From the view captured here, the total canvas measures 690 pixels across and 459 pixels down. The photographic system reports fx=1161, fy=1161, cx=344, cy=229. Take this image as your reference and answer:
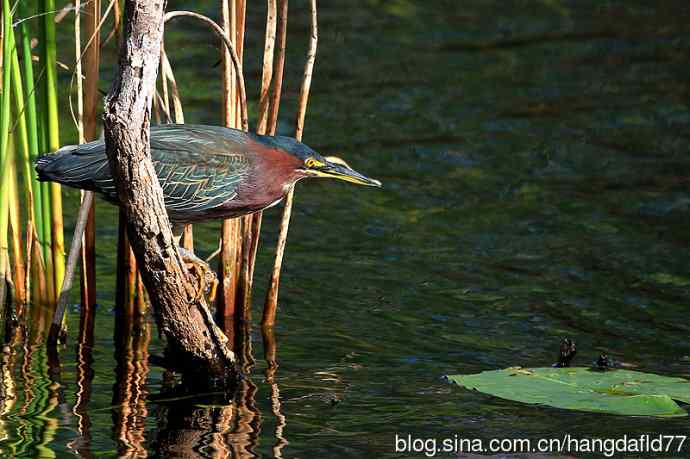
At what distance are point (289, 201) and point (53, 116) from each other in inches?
56.9

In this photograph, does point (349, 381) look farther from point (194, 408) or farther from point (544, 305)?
point (544, 305)

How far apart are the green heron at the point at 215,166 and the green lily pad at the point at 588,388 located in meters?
1.26

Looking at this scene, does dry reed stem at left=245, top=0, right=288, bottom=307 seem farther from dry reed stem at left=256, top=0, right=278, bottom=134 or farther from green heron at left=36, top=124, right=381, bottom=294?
green heron at left=36, top=124, right=381, bottom=294

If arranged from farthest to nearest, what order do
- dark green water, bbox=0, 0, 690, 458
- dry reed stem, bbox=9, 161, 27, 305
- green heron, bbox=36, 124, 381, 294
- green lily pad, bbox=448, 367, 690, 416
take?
1. dry reed stem, bbox=9, 161, 27, 305
2. green heron, bbox=36, 124, 381, 294
3. dark green water, bbox=0, 0, 690, 458
4. green lily pad, bbox=448, 367, 690, 416

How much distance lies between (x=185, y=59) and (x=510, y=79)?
12.0 feet

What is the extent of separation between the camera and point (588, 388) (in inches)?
237

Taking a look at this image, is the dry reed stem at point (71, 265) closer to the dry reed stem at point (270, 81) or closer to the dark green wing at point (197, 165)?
the dark green wing at point (197, 165)

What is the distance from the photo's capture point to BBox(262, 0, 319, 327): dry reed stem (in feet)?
21.5

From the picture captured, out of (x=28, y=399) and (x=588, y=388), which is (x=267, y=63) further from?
(x=588, y=388)

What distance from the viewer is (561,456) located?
542 centimetres

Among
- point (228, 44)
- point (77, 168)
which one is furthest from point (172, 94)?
point (77, 168)

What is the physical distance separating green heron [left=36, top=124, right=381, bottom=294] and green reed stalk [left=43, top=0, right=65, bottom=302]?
0.48 m

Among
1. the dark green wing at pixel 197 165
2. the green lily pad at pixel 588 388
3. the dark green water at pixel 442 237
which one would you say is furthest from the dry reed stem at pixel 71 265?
the green lily pad at pixel 588 388

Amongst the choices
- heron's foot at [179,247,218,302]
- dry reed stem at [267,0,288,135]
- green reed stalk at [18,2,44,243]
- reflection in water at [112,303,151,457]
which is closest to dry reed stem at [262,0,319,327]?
dry reed stem at [267,0,288,135]
